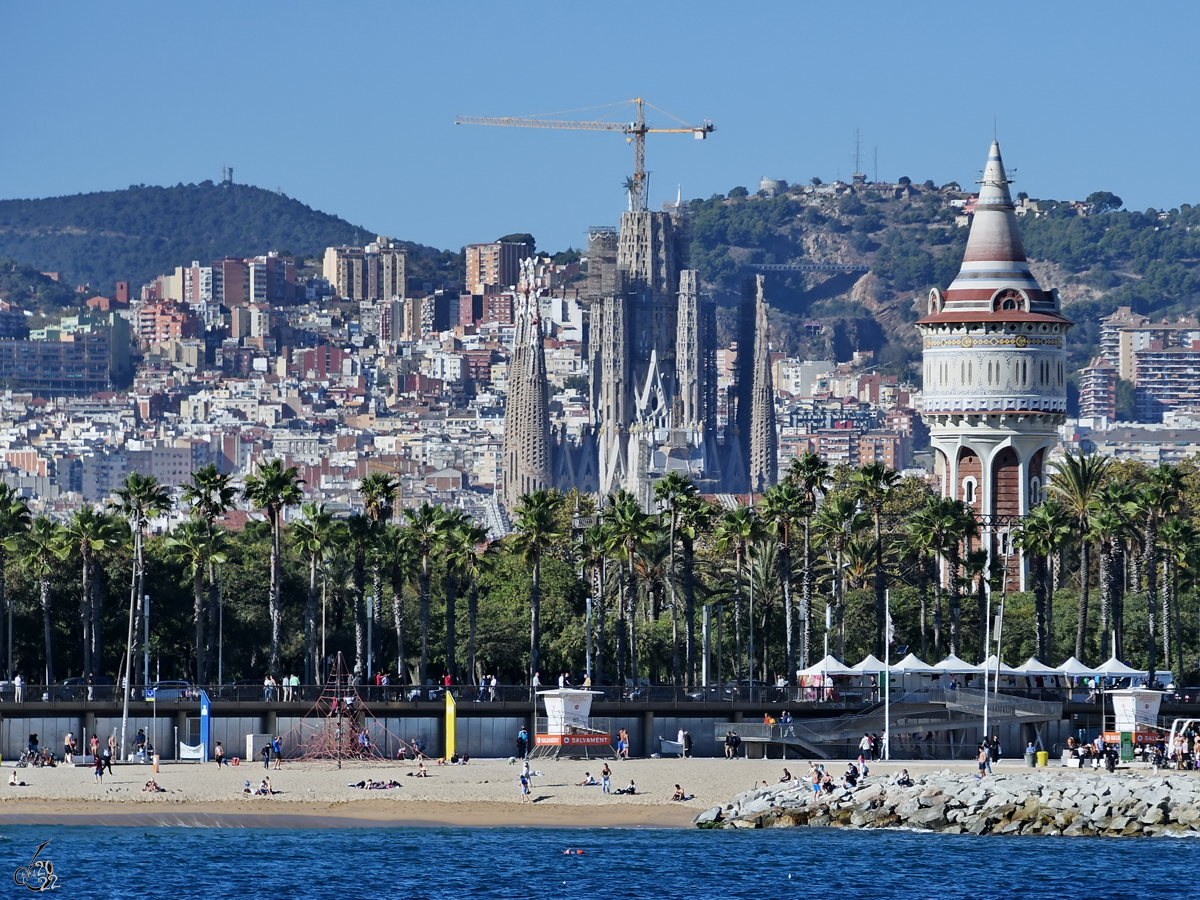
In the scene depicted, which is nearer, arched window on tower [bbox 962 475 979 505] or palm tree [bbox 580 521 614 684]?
palm tree [bbox 580 521 614 684]

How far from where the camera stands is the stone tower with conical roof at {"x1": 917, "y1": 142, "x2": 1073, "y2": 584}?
357ft

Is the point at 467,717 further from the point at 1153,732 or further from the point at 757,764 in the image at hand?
the point at 1153,732

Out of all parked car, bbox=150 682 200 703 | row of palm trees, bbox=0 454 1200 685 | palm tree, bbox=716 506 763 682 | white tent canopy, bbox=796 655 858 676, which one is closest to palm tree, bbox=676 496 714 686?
row of palm trees, bbox=0 454 1200 685

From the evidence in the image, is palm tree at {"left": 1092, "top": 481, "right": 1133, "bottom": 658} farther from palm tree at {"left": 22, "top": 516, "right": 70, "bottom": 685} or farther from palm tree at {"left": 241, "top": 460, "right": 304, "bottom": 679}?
palm tree at {"left": 22, "top": 516, "right": 70, "bottom": 685}

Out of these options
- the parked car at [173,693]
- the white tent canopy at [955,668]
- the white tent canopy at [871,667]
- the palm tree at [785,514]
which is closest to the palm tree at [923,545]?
the palm tree at [785,514]

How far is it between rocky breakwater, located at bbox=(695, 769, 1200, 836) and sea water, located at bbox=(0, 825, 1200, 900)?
711 mm

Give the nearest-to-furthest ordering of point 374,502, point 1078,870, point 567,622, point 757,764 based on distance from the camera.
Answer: point 1078,870
point 757,764
point 374,502
point 567,622

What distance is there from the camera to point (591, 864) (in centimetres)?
6612

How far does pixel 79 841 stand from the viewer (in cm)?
6838

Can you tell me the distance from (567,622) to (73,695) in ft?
104

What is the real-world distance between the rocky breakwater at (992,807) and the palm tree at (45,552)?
30.7 m

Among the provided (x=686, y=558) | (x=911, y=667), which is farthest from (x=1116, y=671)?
(x=686, y=558)

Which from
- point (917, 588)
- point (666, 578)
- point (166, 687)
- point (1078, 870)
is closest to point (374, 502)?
point (166, 687)

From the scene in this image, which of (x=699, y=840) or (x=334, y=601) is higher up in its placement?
(x=334, y=601)
